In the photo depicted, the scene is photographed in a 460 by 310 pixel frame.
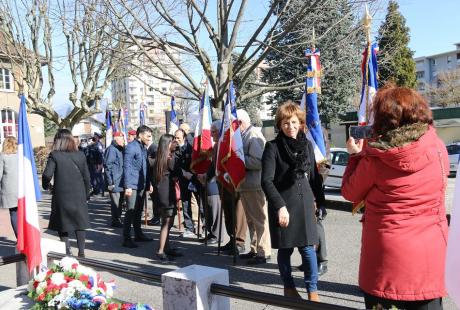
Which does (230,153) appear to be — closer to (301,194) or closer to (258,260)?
(258,260)

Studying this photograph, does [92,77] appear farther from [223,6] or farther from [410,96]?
[410,96]

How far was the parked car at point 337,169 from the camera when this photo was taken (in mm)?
15798

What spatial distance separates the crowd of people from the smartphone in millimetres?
61

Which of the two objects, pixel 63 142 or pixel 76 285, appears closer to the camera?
pixel 76 285

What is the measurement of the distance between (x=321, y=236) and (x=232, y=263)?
1.43 metres

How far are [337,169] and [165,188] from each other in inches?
409

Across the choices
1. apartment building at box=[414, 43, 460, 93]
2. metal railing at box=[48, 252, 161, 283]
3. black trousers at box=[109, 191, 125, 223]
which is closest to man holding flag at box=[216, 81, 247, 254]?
metal railing at box=[48, 252, 161, 283]

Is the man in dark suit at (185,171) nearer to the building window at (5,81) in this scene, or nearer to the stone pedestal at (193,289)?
the stone pedestal at (193,289)

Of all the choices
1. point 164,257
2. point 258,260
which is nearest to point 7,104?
point 164,257

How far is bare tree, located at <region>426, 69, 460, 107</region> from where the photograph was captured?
53719 millimetres

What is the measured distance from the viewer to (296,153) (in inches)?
176

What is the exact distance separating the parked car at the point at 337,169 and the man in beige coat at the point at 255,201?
951cm

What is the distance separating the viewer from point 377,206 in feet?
9.17

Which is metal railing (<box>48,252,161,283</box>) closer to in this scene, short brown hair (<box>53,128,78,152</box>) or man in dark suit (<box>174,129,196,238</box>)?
short brown hair (<box>53,128,78,152</box>)
